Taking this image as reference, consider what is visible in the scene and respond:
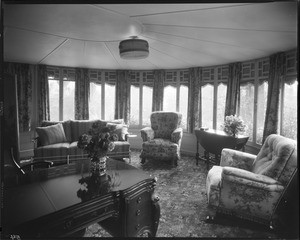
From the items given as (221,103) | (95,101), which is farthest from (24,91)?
(221,103)

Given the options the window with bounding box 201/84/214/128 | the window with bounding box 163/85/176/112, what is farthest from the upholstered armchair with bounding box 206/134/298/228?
the window with bounding box 163/85/176/112

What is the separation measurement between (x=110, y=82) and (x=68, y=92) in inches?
41.4

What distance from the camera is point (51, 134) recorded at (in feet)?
13.0

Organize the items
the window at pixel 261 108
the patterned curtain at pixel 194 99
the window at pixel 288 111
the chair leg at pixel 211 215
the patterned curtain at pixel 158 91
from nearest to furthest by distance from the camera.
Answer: the chair leg at pixel 211 215 → the window at pixel 288 111 → the window at pixel 261 108 → the patterned curtain at pixel 194 99 → the patterned curtain at pixel 158 91

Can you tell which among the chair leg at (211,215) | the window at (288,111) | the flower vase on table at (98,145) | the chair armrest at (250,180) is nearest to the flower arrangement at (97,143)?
the flower vase on table at (98,145)

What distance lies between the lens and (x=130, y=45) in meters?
2.57

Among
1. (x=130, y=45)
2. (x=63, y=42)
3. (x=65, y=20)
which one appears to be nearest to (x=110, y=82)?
(x=63, y=42)

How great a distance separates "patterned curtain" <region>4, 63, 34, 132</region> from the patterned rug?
291 centimetres

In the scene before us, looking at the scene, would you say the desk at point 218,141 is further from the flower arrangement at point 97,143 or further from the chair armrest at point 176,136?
the flower arrangement at point 97,143

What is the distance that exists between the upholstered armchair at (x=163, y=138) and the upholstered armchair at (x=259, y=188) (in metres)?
1.82

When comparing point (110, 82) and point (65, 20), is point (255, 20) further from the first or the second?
point (110, 82)

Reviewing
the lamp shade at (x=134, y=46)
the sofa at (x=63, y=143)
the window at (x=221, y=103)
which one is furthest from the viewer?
the window at (x=221, y=103)

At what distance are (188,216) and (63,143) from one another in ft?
8.84

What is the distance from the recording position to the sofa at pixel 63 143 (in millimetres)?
3801
